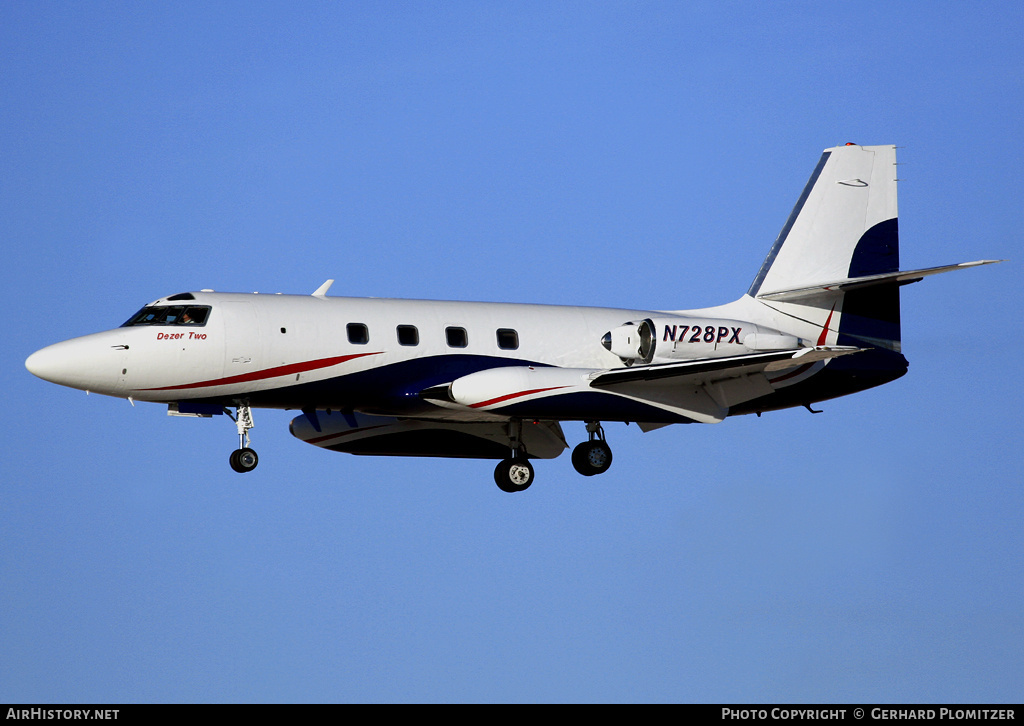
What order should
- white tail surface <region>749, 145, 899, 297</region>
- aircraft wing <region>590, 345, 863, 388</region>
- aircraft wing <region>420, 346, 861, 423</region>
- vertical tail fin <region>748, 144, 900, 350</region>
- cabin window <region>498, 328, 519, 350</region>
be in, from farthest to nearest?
white tail surface <region>749, 145, 899, 297</region>, vertical tail fin <region>748, 144, 900, 350</region>, cabin window <region>498, 328, 519, 350</region>, aircraft wing <region>590, 345, 863, 388</region>, aircraft wing <region>420, 346, 861, 423</region>

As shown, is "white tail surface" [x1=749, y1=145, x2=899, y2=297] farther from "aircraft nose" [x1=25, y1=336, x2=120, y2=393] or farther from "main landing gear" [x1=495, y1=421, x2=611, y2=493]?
"aircraft nose" [x1=25, y1=336, x2=120, y2=393]

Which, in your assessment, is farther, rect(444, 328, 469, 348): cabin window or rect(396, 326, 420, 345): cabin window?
rect(444, 328, 469, 348): cabin window

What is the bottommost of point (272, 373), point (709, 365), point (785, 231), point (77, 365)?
point (709, 365)

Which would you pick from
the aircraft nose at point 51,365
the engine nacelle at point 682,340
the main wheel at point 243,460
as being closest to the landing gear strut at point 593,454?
the engine nacelle at point 682,340

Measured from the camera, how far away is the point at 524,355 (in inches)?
1329

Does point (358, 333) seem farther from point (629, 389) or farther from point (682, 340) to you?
point (682, 340)

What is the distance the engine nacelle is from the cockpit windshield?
8.84 meters

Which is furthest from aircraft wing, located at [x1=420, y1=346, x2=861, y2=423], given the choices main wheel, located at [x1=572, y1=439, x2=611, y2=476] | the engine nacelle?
main wheel, located at [x1=572, y1=439, x2=611, y2=476]

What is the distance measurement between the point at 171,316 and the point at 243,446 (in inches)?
119

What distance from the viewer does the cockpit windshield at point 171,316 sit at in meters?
31.3

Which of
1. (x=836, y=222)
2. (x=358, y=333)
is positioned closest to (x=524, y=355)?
(x=358, y=333)

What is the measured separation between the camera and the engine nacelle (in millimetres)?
33938
